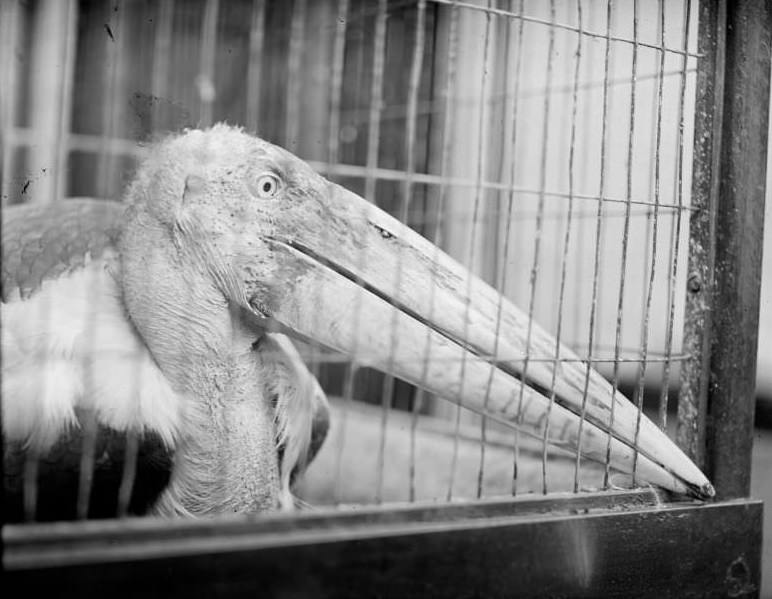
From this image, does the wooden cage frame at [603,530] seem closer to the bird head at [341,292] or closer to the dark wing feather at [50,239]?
the bird head at [341,292]

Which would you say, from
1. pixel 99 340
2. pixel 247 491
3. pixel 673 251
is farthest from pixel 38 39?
pixel 673 251

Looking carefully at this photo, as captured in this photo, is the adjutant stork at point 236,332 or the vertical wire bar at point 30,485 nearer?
the vertical wire bar at point 30,485

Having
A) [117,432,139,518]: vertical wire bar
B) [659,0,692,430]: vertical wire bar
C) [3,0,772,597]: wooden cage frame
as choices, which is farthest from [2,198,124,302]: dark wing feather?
[659,0,692,430]: vertical wire bar

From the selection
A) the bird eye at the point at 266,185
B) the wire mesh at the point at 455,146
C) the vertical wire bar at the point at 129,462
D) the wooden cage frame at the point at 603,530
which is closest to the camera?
the wooden cage frame at the point at 603,530

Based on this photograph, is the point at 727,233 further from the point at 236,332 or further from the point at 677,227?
the point at 236,332

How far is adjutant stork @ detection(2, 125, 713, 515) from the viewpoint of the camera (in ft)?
7.02

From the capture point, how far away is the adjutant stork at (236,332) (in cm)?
214

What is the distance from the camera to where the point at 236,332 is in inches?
95.6

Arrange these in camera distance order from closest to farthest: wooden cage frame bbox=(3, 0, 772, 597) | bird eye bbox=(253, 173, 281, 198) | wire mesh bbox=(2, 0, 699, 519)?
wooden cage frame bbox=(3, 0, 772, 597), wire mesh bbox=(2, 0, 699, 519), bird eye bbox=(253, 173, 281, 198)

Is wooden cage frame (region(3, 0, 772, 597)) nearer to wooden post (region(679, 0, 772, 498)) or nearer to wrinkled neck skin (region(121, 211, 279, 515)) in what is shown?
wooden post (region(679, 0, 772, 498))

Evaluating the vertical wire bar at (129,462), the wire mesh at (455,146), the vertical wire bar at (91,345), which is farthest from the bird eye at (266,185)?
the vertical wire bar at (129,462)

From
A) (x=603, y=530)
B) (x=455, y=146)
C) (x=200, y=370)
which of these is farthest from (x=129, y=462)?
(x=455, y=146)

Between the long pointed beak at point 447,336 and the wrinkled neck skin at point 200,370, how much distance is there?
0.18 m

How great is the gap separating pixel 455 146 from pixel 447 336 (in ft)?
7.14
